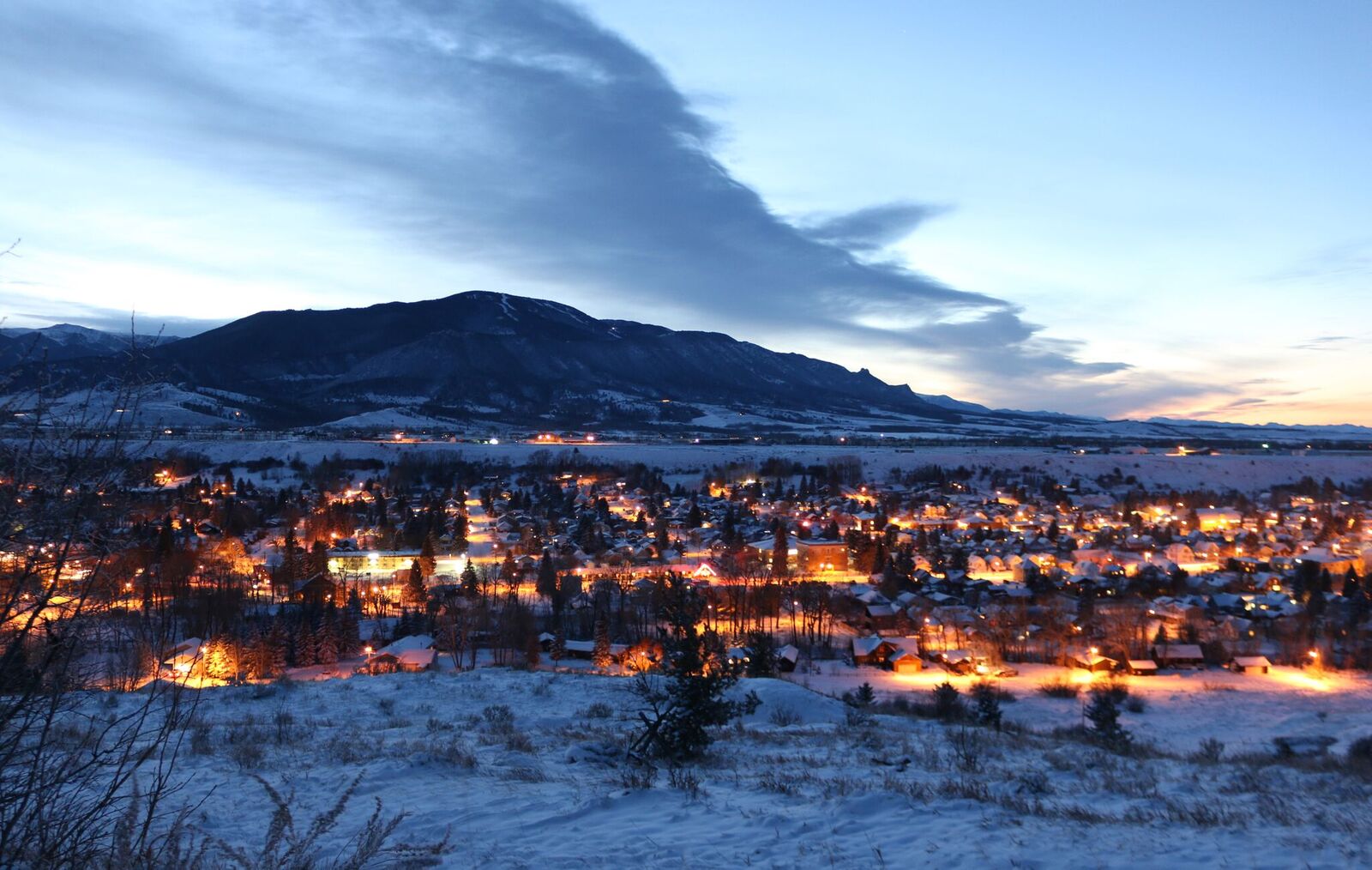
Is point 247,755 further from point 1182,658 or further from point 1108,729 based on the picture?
point 1182,658

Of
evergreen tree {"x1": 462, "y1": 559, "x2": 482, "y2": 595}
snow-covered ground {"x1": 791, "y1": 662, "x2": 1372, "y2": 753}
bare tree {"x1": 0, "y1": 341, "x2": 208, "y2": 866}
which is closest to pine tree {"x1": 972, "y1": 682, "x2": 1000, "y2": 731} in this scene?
snow-covered ground {"x1": 791, "y1": 662, "x2": 1372, "y2": 753}

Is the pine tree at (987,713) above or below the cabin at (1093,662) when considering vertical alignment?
above

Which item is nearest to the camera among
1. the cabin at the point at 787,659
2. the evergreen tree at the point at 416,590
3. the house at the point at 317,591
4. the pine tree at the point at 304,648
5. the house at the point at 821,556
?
the cabin at the point at 787,659

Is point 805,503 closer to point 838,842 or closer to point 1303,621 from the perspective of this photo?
point 1303,621

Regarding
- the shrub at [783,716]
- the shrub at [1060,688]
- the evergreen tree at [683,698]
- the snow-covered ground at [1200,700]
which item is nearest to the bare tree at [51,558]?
the evergreen tree at [683,698]

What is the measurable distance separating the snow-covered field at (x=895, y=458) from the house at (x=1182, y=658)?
180 feet

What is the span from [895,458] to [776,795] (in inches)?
3576

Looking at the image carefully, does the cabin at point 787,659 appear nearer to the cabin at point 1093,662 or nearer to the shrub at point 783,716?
the shrub at point 783,716

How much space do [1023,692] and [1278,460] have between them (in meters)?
100

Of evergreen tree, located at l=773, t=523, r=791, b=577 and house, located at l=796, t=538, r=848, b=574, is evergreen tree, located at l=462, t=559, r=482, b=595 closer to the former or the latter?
evergreen tree, located at l=773, t=523, r=791, b=577

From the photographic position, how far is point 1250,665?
28.5 m

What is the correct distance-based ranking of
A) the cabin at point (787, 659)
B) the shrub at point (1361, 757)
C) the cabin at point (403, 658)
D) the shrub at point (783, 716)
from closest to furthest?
1. the shrub at point (1361, 757)
2. the shrub at point (783, 716)
3. the cabin at point (403, 658)
4. the cabin at point (787, 659)

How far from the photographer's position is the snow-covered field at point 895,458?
8650 cm

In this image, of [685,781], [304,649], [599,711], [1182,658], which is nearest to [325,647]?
[304,649]
